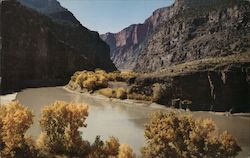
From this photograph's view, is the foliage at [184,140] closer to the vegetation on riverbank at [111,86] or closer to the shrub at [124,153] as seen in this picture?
the shrub at [124,153]

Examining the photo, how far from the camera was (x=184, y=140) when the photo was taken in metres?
39.9

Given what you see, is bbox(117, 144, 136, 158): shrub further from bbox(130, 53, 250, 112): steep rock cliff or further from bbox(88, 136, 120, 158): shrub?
bbox(130, 53, 250, 112): steep rock cliff

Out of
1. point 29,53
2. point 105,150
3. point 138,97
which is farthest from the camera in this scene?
point 29,53

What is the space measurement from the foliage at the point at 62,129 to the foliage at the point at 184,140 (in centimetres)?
660

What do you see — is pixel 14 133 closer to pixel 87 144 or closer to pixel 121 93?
pixel 87 144

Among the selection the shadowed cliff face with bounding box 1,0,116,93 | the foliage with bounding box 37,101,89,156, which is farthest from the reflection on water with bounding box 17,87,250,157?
the shadowed cliff face with bounding box 1,0,116,93

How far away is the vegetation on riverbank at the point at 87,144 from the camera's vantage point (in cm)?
3868

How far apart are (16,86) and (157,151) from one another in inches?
4430

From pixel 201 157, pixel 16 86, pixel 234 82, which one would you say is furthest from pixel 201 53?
pixel 201 157

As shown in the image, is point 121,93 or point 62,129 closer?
point 62,129

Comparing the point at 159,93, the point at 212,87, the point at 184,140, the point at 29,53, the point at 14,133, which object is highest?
the point at 29,53

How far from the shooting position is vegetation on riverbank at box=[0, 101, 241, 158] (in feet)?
127

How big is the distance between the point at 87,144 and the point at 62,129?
283 cm

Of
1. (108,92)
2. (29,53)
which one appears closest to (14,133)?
(108,92)
